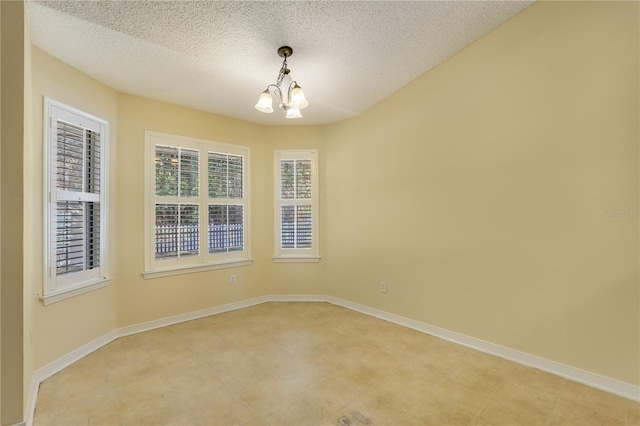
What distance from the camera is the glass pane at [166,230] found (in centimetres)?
335

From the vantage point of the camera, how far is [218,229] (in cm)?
382

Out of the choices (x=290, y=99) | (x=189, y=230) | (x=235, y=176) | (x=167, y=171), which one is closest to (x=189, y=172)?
(x=167, y=171)

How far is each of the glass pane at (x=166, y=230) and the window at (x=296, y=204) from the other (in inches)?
54.8

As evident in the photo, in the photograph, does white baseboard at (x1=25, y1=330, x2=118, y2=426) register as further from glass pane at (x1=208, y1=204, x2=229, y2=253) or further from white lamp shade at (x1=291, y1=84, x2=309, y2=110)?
white lamp shade at (x1=291, y1=84, x2=309, y2=110)

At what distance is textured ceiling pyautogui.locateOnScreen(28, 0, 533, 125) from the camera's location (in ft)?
6.55

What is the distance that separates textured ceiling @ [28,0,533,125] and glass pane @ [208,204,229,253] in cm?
145

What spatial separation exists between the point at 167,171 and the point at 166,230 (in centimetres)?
71

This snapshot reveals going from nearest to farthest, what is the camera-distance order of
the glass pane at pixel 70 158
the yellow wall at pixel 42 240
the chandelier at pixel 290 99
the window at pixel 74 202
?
1. the yellow wall at pixel 42 240
2. the chandelier at pixel 290 99
3. the window at pixel 74 202
4. the glass pane at pixel 70 158

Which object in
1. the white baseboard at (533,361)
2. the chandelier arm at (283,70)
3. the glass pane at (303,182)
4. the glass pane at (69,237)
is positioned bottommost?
the white baseboard at (533,361)

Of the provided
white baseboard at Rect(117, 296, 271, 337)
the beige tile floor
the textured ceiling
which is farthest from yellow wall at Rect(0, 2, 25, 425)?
white baseboard at Rect(117, 296, 271, 337)

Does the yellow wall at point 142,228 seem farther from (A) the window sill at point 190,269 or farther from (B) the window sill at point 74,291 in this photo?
(B) the window sill at point 74,291

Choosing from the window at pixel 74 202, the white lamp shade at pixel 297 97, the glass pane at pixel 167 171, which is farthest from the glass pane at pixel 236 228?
the white lamp shade at pixel 297 97

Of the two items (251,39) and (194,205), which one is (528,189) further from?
(194,205)

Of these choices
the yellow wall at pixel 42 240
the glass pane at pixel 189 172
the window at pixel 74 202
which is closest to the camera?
the yellow wall at pixel 42 240
